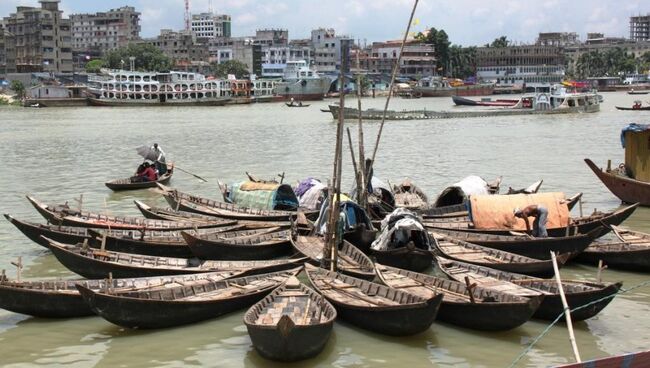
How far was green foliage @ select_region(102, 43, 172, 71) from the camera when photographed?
110 meters

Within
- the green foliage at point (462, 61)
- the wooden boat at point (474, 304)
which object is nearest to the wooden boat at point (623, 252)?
the wooden boat at point (474, 304)

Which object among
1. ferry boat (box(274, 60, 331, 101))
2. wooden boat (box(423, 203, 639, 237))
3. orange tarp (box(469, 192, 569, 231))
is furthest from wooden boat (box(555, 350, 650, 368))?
ferry boat (box(274, 60, 331, 101))

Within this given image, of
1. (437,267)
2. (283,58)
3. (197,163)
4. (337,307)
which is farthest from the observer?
(283,58)

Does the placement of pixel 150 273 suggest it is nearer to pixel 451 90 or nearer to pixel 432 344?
pixel 432 344

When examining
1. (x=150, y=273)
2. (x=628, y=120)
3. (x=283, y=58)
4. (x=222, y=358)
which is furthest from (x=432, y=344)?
(x=283, y=58)

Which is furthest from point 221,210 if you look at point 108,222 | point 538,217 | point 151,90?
point 151,90

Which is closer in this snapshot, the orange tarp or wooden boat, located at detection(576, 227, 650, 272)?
wooden boat, located at detection(576, 227, 650, 272)

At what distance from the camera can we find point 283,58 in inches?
5148

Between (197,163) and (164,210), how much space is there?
1601 cm

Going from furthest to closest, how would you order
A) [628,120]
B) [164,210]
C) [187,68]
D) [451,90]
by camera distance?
[187,68]
[451,90]
[628,120]
[164,210]

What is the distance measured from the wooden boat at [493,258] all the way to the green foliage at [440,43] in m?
118

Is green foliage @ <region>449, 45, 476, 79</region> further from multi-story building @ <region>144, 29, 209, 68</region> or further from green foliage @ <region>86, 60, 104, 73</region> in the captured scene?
green foliage @ <region>86, 60, 104, 73</region>

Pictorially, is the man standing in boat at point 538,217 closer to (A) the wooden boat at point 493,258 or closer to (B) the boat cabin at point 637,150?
(A) the wooden boat at point 493,258

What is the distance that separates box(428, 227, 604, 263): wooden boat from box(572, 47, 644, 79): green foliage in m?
136
